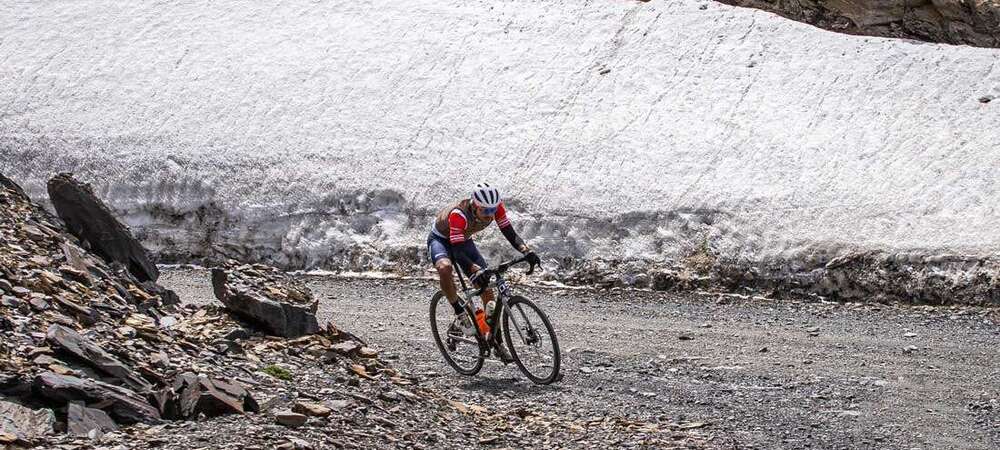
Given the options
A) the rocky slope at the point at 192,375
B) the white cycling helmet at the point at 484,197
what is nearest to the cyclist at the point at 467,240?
the white cycling helmet at the point at 484,197

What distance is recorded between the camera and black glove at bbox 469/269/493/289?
12.0m

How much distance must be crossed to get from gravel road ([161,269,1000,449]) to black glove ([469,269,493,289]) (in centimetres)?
117

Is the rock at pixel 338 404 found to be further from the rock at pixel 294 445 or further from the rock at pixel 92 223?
the rock at pixel 92 223

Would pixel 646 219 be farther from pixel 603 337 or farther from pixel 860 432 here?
pixel 860 432

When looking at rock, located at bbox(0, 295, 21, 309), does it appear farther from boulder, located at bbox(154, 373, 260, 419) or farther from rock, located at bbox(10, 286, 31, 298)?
boulder, located at bbox(154, 373, 260, 419)

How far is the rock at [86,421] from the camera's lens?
8.12 m

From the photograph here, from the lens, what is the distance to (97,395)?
28.2 feet

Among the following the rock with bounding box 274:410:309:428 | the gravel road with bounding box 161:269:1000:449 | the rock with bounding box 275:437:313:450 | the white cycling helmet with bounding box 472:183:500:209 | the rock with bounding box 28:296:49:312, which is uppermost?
the white cycling helmet with bounding box 472:183:500:209

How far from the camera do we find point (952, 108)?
2073 cm

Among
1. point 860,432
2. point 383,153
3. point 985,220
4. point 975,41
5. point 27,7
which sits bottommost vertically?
point 860,432

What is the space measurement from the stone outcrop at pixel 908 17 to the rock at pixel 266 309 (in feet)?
54.0

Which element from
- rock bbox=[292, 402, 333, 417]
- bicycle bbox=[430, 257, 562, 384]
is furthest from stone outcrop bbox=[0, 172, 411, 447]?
bicycle bbox=[430, 257, 562, 384]

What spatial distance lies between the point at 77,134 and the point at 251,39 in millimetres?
5175

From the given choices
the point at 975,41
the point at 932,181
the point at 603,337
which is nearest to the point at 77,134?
the point at 603,337
